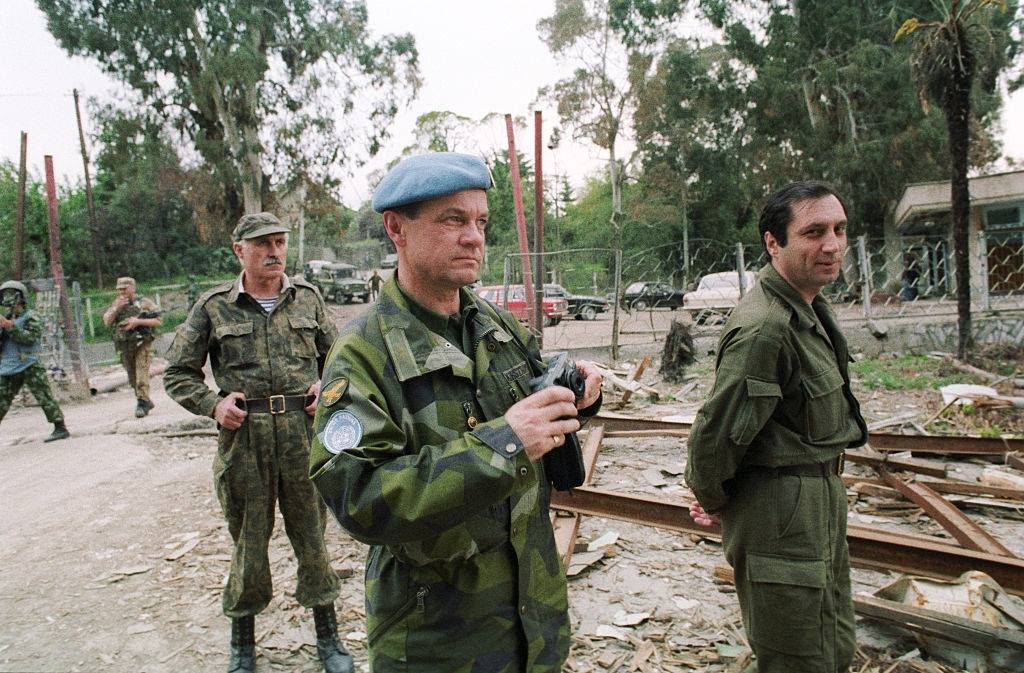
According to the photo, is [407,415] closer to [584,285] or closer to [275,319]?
[275,319]

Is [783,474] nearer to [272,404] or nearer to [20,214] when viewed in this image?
[272,404]

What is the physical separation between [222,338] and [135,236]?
35.1 metres

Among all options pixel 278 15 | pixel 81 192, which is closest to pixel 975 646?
pixel 278 15

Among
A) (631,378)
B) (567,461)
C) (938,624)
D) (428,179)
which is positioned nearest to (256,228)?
(428,179)

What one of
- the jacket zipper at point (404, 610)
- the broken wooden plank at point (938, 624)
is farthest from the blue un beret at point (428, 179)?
the broken wooden plank at point (938, 624)

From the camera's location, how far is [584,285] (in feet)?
51.1

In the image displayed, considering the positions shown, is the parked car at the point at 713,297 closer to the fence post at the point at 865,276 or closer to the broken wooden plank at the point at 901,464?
the fence post at the point at 865,276

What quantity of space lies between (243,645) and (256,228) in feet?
6.96

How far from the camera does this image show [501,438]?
137 centimetres

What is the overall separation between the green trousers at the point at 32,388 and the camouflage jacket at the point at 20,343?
0.08 meters

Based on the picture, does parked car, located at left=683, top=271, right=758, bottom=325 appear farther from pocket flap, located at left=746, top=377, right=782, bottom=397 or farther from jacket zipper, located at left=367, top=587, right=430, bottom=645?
jacket zipper, located at left=367, top=587, right=430, bottom=645

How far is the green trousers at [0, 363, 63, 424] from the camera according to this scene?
8.11m

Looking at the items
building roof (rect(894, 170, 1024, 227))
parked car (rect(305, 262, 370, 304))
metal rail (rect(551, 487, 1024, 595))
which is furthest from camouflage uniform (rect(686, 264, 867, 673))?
parked car (rect(305, 262, 370, 304))

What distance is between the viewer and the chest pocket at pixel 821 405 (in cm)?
221
